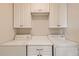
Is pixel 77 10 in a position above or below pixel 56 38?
above

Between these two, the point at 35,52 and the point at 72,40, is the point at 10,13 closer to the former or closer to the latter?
the point at 35,52

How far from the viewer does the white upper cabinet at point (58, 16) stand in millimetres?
1701

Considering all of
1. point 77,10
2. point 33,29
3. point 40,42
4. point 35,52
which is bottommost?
point 35,52

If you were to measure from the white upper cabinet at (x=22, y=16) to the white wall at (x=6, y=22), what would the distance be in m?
0.07

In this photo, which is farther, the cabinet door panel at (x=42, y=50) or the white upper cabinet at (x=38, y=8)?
the white upper cabinet at (x=38, y=8)

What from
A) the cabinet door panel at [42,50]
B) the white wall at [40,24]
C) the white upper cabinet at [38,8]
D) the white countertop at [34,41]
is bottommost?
the cabinet door panel at [42,50]

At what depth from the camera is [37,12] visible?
173cm

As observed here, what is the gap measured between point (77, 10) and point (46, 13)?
0.53 meters

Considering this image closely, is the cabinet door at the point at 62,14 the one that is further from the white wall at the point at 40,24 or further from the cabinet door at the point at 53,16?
the white wall at the point at 40,24

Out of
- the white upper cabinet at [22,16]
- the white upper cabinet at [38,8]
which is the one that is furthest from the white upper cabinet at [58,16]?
the white upper cabinet at [22,16]

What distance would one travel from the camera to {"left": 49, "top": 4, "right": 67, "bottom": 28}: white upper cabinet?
170cm

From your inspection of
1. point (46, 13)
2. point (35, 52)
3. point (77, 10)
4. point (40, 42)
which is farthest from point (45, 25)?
point (77, 10)

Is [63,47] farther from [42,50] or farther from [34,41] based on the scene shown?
[34,41]

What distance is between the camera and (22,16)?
1747 mm
